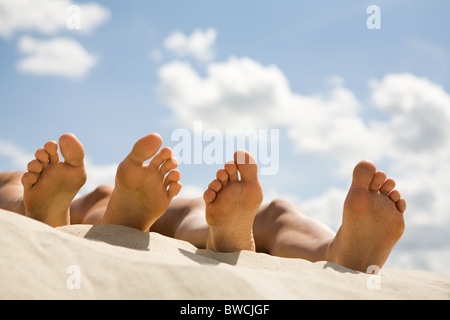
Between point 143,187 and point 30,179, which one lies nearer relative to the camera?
point 143,187

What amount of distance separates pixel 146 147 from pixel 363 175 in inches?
32.9

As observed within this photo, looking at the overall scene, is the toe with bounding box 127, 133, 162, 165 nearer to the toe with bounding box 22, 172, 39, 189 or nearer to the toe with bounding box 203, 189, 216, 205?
the toe with bounding box 203, 189, 216, 205

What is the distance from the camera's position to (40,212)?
1926 millimetres

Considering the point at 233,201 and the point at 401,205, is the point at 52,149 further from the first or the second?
the point at 401,205

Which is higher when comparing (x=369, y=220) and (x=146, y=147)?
(x=146, y=147)

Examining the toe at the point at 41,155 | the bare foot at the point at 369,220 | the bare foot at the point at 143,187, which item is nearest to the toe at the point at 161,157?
the bare foot at the point at 143,187

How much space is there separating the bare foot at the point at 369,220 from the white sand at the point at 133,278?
450mm

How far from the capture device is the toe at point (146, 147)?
66.1 inches

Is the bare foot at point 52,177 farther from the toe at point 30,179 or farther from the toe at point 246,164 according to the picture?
the toe at point 246,164

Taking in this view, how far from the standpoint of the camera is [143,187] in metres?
1.73

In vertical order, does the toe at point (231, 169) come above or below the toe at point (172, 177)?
above

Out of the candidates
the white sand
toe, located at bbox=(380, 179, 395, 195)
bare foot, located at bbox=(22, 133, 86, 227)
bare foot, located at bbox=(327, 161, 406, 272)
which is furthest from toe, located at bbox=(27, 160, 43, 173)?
toe, located at bbox=(380, 179, 395, 195)

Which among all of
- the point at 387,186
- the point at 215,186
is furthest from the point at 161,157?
the point at 387,186
